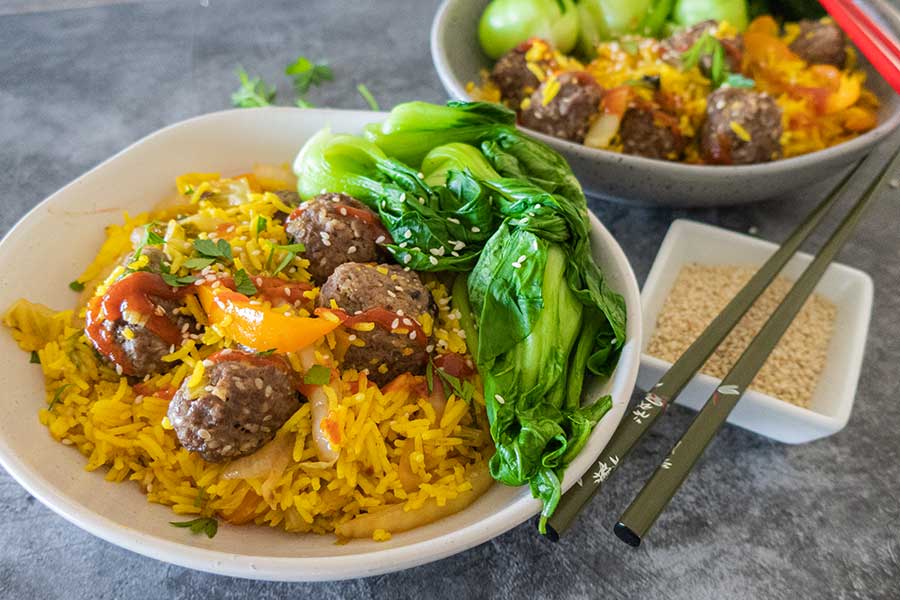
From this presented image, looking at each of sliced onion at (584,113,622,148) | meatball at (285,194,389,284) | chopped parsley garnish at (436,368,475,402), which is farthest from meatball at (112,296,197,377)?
sliced onion at (584,113,622,148)

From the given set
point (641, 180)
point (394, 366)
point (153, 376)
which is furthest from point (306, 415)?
point (641, 180)

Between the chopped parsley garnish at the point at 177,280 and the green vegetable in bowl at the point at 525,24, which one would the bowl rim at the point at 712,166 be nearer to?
the green vegetable in bowl at the point at 525,24

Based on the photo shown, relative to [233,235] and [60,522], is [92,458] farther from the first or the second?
[233,235]

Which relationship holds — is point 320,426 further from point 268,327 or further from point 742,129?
point 742,129

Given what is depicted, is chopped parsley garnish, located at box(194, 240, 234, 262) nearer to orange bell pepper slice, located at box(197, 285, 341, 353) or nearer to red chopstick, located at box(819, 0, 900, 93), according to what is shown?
orange bell pepper slice, located at box(197, 285, 341, 353)

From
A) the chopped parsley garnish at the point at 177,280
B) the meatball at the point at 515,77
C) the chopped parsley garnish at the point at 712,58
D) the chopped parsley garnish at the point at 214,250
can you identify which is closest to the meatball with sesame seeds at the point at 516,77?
the meatball at the point at 515,77

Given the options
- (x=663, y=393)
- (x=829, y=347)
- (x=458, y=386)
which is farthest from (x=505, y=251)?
(x=829, y=347)
